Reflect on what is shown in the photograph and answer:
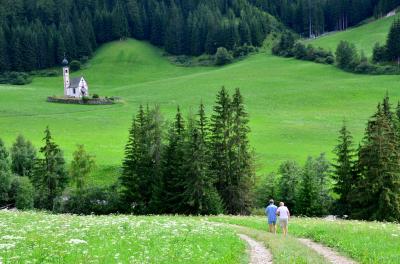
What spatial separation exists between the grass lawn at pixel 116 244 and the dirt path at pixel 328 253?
144 inches

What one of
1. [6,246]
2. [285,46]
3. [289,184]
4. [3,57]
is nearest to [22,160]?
[289,184]

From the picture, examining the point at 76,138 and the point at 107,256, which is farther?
the point at 76,138

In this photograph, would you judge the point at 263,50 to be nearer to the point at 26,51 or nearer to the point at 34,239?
the point at 26,51

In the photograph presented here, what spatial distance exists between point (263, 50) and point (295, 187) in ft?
459

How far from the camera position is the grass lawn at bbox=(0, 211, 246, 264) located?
55.5 feet

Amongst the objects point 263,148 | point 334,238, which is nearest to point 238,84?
point 263,148

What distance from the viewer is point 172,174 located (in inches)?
2197

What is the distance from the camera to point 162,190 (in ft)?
181

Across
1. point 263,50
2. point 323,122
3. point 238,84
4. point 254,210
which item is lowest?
point 254,210

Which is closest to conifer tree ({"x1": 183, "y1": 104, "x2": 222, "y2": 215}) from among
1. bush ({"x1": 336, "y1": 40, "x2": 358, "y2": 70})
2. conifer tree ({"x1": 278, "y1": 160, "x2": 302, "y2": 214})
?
conifer tree ({"x1": 278, "y1": 160, "x2": 302, "y2": 214})

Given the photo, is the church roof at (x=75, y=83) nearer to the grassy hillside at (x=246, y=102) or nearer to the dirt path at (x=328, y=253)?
the grassy hillside at (x=246, y=102)

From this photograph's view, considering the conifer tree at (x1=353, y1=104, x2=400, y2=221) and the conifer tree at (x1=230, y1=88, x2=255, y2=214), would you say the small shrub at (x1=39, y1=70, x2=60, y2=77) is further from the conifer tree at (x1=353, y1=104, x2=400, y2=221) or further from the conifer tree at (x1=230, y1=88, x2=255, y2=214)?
the conifer tree at (x1=353, y1=104, x2=400, y2=221)

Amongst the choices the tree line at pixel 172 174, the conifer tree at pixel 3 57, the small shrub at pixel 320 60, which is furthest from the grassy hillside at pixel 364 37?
the tree line at pixel 172 174

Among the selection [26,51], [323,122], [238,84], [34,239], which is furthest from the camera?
[26,51]
